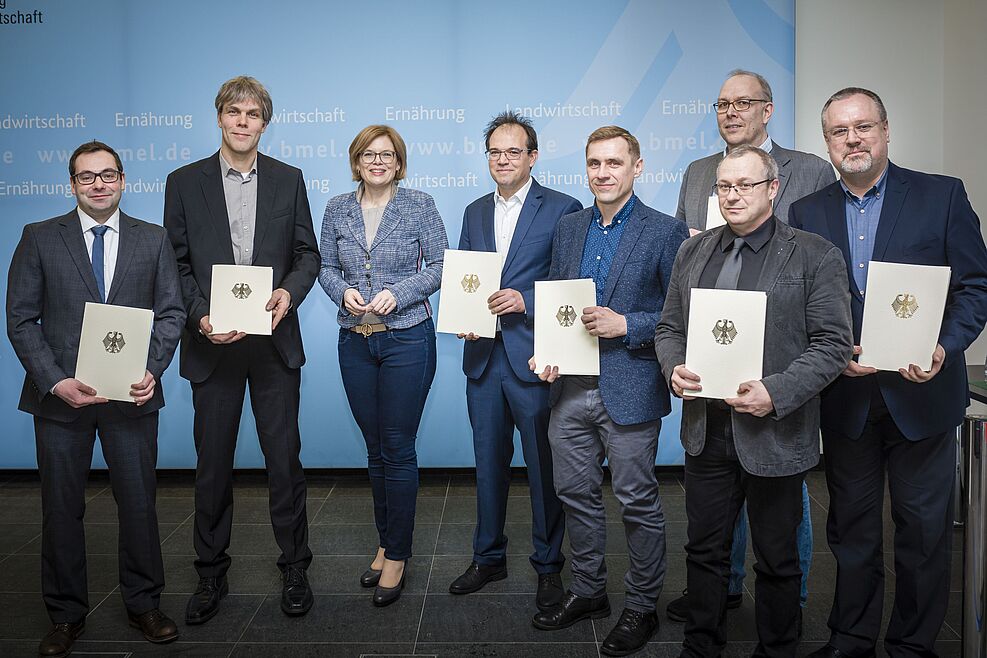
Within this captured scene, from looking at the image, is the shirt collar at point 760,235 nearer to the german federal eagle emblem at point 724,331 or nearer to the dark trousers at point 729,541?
the german federal eagle emblem at point 724,331

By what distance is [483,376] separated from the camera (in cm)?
323

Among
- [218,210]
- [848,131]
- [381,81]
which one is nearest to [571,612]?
[848,131]

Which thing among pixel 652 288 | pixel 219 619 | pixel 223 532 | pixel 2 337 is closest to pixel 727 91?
pixel 652 288

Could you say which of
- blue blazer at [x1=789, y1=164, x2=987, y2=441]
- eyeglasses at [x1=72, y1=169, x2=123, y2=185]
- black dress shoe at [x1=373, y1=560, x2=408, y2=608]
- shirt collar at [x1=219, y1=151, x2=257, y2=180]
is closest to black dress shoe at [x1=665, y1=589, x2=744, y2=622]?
blue blazer at [x1=789, y1=164, x2=987, y2=441]

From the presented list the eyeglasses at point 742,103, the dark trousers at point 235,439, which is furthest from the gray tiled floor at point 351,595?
the eyeglasses at point 742,103

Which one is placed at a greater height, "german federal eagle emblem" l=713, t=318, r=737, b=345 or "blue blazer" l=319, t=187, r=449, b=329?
"blue blazer" l=319, t=187, r=449, b=329

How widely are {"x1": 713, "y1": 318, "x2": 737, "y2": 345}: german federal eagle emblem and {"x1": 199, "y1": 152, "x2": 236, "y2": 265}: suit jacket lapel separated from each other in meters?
1.89

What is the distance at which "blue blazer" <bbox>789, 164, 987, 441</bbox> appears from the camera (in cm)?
244

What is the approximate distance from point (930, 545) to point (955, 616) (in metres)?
0.82

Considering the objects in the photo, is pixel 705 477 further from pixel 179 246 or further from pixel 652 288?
pixel 179 246

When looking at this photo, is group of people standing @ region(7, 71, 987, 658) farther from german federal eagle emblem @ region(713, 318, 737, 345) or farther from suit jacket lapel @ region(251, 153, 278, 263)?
german federal eagle emblem @ region(713, 318, 737, 345)

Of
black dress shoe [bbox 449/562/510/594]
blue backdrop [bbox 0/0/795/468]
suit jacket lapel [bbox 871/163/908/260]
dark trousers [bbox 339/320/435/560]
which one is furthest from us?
blue backdrop [bbox 0/0/795/468]

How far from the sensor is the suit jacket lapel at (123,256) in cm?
287

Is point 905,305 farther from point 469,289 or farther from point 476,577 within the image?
point 476,577
